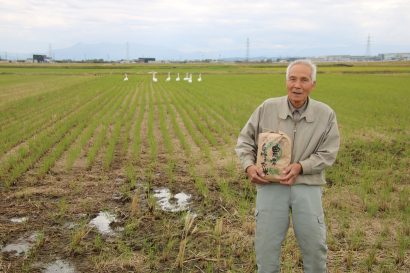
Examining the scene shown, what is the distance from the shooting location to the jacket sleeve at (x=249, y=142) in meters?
2.95

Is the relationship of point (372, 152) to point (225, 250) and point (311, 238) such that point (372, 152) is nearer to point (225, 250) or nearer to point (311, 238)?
point (225, 250)

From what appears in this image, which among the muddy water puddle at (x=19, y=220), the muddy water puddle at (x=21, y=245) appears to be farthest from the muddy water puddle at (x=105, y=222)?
the muddy water puddle at (x=19, y=220)

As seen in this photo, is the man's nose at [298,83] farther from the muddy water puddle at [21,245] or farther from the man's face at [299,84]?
the muddy water puddle at [21,245]

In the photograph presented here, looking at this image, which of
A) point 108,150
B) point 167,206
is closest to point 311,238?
point 167,206

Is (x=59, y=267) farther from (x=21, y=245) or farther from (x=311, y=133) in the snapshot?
(x=311, y=133)

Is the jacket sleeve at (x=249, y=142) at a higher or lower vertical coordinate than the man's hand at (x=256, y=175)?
higher

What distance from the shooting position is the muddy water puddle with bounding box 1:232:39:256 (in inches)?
170

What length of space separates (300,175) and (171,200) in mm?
3529

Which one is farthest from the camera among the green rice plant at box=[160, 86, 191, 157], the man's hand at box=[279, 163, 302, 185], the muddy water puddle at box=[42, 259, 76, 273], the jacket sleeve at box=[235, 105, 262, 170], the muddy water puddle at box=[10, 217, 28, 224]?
the green rice plant at box=[160, 86, 191, 157]

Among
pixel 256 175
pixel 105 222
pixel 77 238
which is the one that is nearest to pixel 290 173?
pixel 256 175

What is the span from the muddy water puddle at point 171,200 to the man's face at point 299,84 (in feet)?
10.7

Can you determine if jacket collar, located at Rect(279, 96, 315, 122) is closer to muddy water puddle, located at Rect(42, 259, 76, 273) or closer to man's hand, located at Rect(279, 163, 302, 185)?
man's hand, located at Rect(279, 163, 302, 185)

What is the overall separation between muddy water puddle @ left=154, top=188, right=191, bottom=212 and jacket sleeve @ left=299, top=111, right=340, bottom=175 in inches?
125

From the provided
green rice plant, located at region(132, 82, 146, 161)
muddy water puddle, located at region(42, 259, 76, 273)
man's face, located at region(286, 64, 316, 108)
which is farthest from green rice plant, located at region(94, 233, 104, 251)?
green rice plant, located at region(132, 82, 146, 161)
